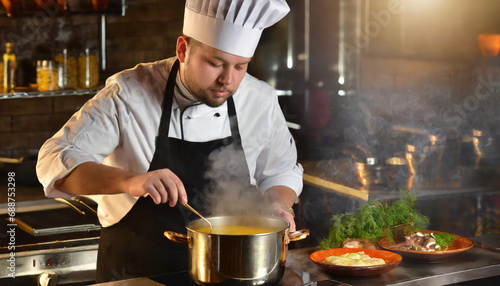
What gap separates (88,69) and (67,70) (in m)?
0.14

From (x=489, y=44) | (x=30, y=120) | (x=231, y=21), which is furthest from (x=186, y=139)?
(x=489, y=44)

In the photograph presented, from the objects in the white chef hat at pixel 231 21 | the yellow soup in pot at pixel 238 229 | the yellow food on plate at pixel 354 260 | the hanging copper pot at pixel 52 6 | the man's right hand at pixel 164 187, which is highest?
the hanging copper pot at pixel 52 6

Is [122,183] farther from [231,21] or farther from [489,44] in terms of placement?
[489,44]

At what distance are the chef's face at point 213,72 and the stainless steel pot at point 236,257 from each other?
0.64m

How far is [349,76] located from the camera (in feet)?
15.6

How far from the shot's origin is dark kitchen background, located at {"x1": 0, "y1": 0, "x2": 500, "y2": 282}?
398cm

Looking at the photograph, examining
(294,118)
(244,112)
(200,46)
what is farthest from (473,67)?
(200,46)

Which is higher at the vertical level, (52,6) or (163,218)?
(52,6)

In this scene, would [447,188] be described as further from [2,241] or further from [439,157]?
[2,241]

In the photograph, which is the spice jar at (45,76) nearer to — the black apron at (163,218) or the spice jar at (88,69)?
the spice jar at (88,69)

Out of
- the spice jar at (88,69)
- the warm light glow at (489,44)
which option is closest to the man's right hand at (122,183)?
the spice jar at (88,69)

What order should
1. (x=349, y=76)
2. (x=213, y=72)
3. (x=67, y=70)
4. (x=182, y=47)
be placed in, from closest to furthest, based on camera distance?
(x=213, y=72), (x=182, y=47), (x=67, y=70), (x=349, y=76)

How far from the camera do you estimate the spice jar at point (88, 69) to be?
3.93 meters

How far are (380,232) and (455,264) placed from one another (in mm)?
314
